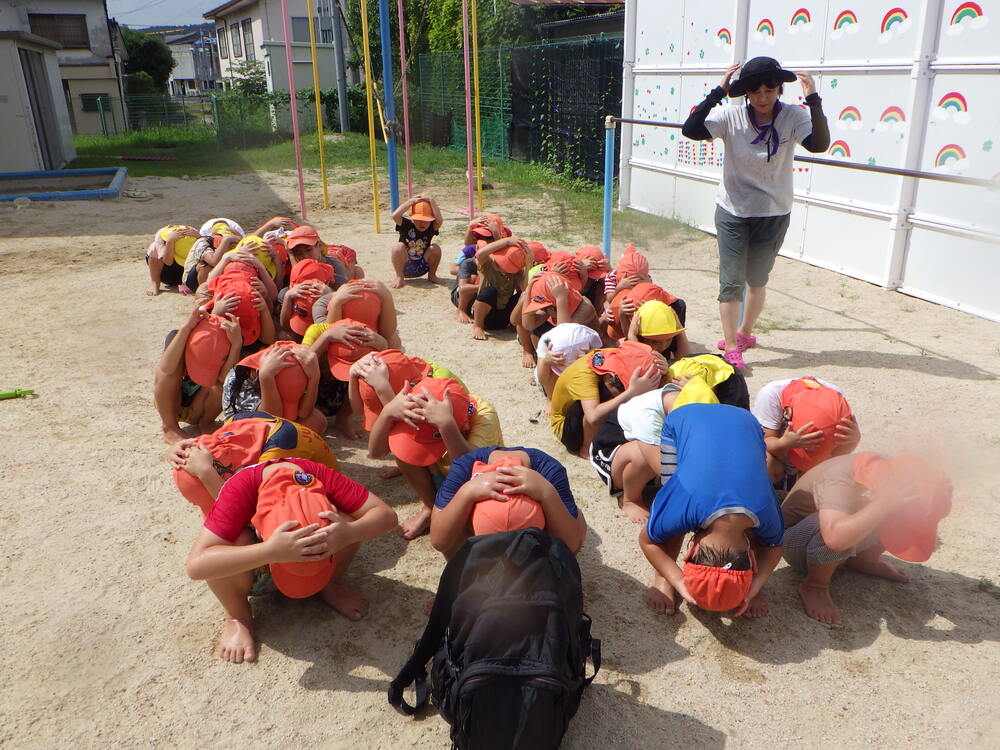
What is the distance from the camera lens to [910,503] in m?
2.62

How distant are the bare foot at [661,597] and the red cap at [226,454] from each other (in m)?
1.54

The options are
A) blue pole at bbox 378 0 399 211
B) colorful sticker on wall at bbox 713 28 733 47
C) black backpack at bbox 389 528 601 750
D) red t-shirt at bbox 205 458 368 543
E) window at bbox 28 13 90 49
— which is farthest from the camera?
window at bbox 28 13 90 49

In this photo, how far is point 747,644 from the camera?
2.73 m

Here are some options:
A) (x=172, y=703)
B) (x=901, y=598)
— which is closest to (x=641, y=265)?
(x=901, y=598)

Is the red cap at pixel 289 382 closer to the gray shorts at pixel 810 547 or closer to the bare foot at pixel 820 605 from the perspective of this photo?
the gray shorts at pixel 810 547

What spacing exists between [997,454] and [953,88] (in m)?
3.52

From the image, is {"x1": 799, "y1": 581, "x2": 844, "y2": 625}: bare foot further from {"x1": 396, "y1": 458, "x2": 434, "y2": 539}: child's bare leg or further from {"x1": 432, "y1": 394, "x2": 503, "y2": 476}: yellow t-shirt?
{"x1": 396, "y1": 458, "x2": 434, "y2": 539}: child's bare leg

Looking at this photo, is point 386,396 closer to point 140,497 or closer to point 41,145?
point 140,497

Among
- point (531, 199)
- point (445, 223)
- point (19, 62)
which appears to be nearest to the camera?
point (445, 223)

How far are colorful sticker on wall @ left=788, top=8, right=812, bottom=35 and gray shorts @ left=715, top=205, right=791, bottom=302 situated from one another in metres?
3.30

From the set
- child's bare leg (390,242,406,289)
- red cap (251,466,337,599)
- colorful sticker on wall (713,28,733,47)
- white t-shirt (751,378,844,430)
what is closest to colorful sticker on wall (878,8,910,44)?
colorful sticker on wall (713,28,733,47)

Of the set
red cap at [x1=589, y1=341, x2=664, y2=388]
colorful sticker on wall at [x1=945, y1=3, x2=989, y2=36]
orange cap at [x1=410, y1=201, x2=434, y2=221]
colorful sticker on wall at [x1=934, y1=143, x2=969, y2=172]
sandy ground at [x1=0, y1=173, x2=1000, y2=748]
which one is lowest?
sandy ground at [x1=0, y1=173, x2=1000, y2=748]

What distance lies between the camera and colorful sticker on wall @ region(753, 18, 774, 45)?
25.6 ft

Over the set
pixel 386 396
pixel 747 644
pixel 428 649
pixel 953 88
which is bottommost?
pixel 747 644
